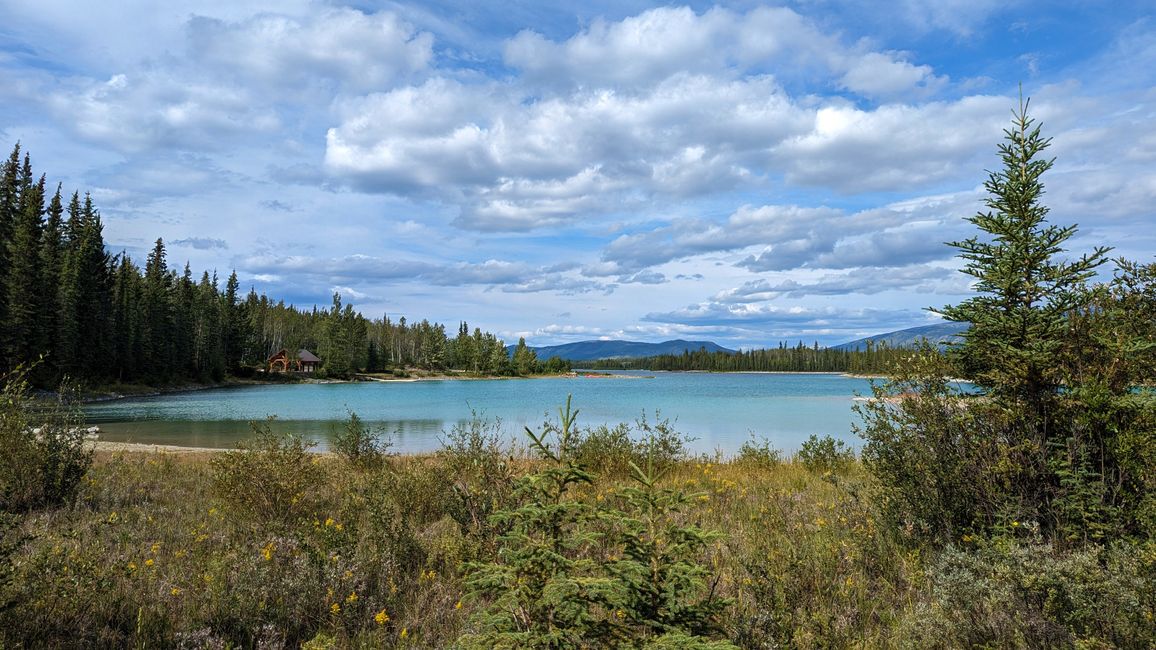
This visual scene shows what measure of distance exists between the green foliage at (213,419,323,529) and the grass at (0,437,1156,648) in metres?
0.07

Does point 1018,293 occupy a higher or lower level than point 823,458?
higher

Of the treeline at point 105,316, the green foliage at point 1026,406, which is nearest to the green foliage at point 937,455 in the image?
the green foliage at point 1026,406

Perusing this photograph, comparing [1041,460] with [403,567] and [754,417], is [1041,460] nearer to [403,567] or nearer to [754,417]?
[403,567]

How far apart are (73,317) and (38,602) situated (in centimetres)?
6944

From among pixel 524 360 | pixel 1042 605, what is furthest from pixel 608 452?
pixel 524 360

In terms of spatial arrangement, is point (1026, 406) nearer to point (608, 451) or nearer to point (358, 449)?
point (608, 451)

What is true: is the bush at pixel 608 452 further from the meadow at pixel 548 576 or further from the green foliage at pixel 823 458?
the meadow at pixel 548 576

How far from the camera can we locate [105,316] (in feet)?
207

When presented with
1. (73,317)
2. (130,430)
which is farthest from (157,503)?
(73,317)

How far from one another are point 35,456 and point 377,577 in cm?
694

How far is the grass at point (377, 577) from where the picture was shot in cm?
439

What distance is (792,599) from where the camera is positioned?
514 cm

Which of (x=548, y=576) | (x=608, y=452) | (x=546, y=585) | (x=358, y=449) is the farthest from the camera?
(x=358, y=449)

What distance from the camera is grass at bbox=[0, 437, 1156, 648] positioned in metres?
4.39
